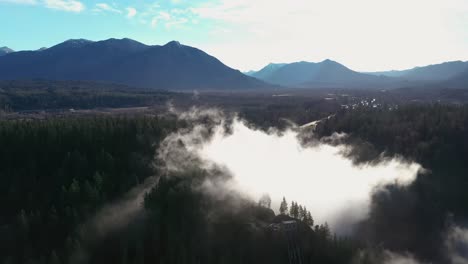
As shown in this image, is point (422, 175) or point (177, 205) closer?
point (177, 205)

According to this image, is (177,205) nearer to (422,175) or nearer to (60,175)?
(60,175)

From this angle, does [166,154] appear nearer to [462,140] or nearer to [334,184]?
[334,184]

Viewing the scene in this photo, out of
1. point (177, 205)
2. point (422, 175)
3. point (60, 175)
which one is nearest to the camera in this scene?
point (177, 205)

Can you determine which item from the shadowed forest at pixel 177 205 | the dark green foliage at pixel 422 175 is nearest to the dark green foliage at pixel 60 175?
the shadowed forest at pixel 177 205

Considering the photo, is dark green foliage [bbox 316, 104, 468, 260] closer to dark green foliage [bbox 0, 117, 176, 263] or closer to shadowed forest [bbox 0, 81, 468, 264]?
shadowed forest [bbox 0, 81, 468, 264]

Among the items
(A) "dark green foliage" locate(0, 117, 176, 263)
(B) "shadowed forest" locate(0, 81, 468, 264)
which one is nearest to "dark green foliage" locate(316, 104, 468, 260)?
(B) "shadowed forest" locate(0, 81, 468, 264)

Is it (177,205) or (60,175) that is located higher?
(60,175)

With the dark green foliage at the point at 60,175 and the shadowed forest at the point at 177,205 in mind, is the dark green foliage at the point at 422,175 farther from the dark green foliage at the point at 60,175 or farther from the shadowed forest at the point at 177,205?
the dark green foliage at the point at 60,175

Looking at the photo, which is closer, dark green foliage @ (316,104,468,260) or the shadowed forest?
the shadowed forest

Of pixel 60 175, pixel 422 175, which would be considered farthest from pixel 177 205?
Answer: pixel 422 175

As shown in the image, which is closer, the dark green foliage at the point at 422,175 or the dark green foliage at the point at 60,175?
the dark green foliage at the point at 60,175

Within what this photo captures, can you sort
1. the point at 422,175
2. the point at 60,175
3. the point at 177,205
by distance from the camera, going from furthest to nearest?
1. the point at 422,175
2. the point at 60,175
3. the point at 177,205
